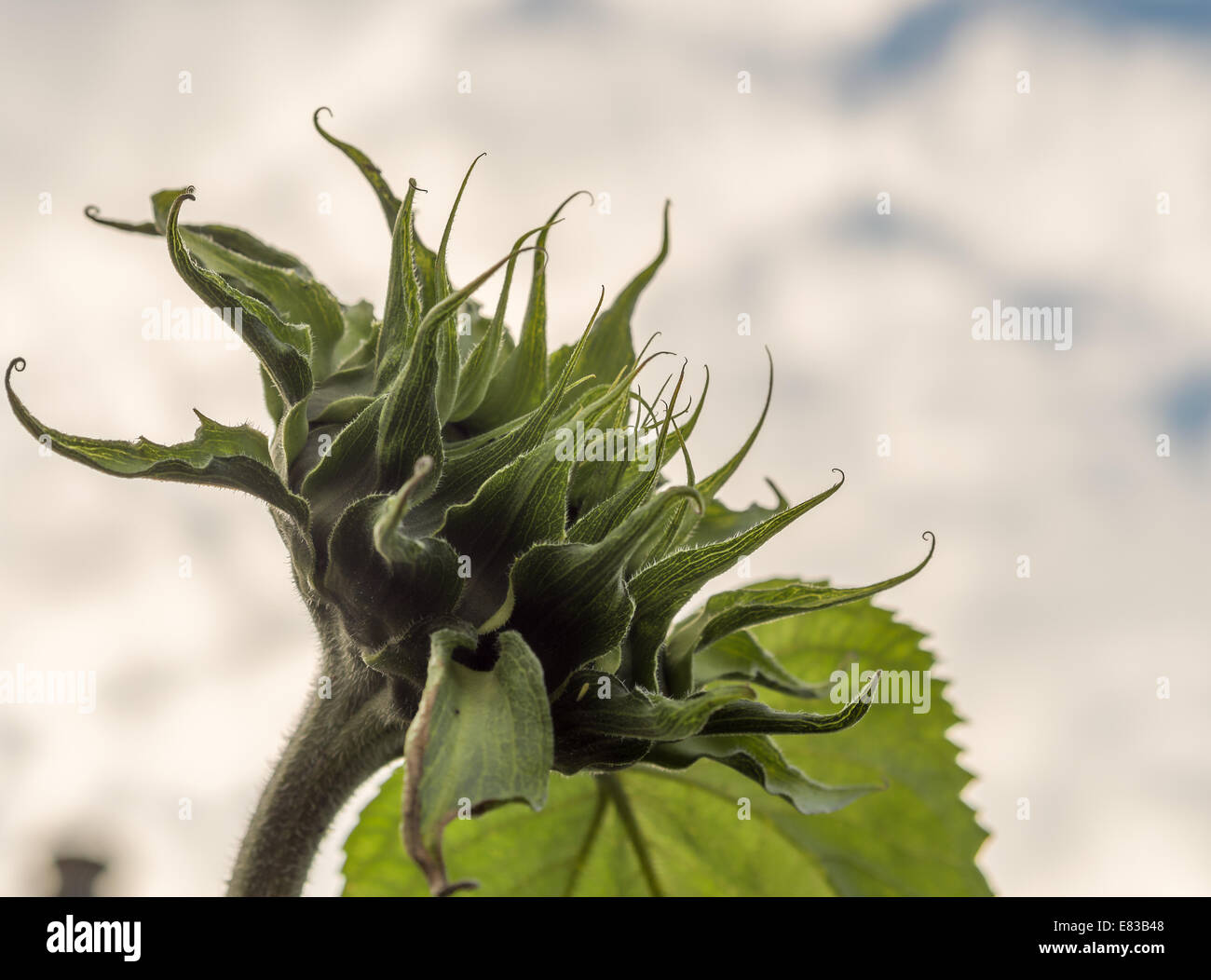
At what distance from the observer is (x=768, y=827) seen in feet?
9.47

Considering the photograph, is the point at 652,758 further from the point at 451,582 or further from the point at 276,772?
the point at 276,772

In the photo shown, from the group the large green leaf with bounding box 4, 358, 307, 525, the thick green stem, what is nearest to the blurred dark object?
the thick green stem

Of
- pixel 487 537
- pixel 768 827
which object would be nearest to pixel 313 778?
pixel 487 537

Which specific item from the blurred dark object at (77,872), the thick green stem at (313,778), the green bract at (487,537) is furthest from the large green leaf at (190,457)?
the blurred dark object at (77,872)

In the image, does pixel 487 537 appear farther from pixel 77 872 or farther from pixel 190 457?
pixel 77 872

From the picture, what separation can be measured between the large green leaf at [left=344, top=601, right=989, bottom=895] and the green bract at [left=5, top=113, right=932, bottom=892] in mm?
768

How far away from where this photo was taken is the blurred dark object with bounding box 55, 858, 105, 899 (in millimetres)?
2270

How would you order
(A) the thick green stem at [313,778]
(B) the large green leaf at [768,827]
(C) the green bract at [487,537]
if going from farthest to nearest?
(B) the large green leaf at [768,827], (A) the thick green stem at [313,778], (C) the green bract at [487,537]

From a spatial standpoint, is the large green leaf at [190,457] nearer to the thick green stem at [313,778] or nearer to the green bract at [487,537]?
the green bract at [487,537]

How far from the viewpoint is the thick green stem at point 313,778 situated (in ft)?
6.68

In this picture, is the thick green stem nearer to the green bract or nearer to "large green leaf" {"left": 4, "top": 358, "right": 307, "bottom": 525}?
the green bract

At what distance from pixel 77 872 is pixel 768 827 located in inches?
58.3
